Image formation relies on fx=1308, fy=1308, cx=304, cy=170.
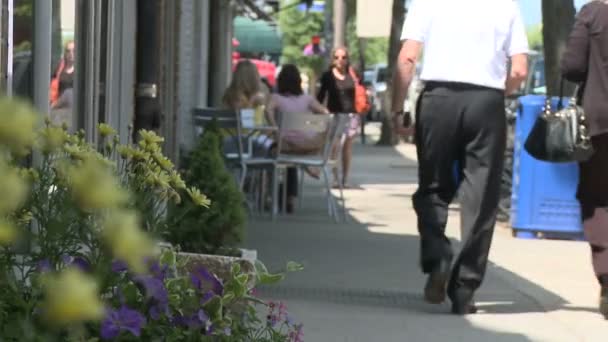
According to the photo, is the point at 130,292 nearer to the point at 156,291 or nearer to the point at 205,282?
the point at 156,291

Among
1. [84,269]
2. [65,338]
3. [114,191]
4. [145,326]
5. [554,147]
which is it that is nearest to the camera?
[114,191]

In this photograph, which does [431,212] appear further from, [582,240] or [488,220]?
[582,240]

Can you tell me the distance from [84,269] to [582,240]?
822cm

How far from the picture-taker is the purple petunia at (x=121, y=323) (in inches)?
114

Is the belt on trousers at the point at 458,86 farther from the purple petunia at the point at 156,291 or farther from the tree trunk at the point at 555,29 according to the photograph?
the tree trunk at the point at 555,29

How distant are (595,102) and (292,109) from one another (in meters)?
6.50

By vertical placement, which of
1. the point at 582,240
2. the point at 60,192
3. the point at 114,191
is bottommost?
the point at 582,240

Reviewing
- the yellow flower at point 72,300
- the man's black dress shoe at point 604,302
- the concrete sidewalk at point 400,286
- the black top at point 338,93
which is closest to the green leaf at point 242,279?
the concrete sidewalk at point 400,286

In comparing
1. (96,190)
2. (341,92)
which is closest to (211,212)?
(96,190)

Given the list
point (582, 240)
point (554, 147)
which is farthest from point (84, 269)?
point (582, 240)

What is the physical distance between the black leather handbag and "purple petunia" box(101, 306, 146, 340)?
4.35m

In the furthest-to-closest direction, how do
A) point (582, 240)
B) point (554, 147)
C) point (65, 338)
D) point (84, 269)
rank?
point (582, 240), point (554, 147), point (84, 269), point (65, 338)

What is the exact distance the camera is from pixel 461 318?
6.33 metres

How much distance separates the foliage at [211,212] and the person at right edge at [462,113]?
92 centimetres
